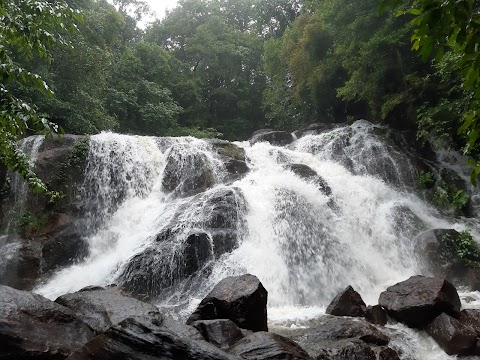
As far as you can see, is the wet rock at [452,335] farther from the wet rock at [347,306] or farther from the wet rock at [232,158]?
the wet rock at [232,158]

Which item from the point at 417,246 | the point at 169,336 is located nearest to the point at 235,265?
the point at 417,246

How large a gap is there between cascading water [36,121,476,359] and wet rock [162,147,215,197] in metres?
0.04

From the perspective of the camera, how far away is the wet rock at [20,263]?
394 inches

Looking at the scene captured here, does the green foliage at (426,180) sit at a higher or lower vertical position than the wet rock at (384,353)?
higher

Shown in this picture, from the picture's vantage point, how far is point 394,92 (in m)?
16.2

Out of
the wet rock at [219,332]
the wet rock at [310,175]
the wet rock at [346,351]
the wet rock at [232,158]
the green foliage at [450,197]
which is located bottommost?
the wet rock at [346,351]

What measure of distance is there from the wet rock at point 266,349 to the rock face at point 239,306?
1.34m

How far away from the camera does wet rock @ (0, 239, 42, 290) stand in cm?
1000

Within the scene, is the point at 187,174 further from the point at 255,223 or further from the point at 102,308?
the point at 102,308

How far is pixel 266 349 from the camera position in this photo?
4375 mm

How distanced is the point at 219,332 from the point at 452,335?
3808 mm

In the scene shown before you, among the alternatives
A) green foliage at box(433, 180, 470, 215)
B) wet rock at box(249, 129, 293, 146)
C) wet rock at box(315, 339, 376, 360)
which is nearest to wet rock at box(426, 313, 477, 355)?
wet rock at box(315, 339, 376, 360)

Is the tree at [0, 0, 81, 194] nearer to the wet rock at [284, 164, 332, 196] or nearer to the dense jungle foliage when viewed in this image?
the dense jungle foliage

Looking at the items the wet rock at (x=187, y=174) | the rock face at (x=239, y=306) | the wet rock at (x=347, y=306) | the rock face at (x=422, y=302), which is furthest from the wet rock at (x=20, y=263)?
the rock face at (x=422, y=302)
